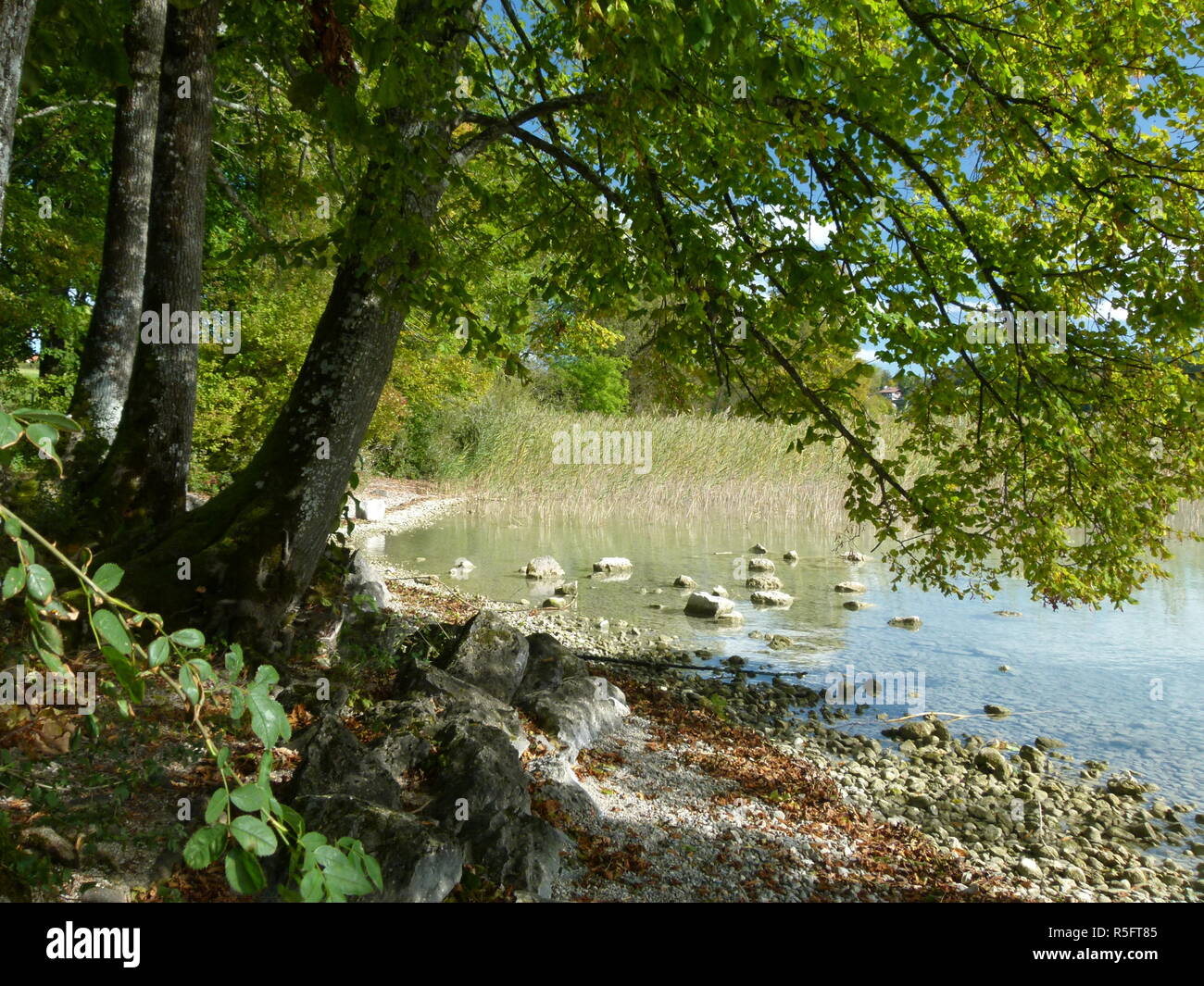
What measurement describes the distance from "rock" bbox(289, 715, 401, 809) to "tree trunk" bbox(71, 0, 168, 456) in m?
3.99

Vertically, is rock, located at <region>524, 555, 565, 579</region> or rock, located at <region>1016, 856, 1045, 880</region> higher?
rock, located at <region>524, 555, 565, 579</region>

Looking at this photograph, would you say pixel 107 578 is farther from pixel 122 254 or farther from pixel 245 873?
pixel 122 254

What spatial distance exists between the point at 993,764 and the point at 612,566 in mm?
8816

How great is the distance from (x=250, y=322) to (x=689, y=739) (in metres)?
11.8

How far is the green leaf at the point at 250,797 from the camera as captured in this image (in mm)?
1187

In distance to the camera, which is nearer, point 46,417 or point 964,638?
point 46,417

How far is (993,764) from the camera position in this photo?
6949mm

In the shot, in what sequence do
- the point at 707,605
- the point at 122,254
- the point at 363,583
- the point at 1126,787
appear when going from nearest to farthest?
the point at 1126,787 < the point at 122,254 < the point at 363,583 < the point at 707,605

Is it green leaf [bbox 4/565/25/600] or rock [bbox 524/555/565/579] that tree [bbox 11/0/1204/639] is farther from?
rock [bbox 524/555/565/579]

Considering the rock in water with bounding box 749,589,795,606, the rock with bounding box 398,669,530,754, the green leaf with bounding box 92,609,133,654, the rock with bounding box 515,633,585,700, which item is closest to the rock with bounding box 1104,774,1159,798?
the rock with bounding box 515,633,585,700

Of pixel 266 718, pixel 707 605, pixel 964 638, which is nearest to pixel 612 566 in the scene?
pixel 707 605

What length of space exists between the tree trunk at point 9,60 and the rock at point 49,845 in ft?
7.91

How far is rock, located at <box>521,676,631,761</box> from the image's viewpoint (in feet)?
20.0

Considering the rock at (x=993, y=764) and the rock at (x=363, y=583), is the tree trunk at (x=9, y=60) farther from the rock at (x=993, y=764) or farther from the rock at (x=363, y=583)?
the rock at (x=993, y=764)
